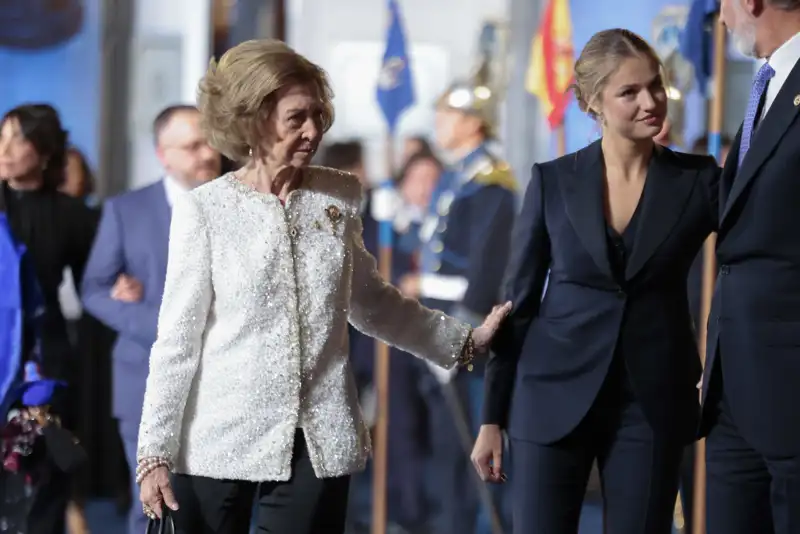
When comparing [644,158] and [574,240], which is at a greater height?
[644,158]

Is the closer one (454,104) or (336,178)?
(336,178)

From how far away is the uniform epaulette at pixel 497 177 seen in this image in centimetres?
446

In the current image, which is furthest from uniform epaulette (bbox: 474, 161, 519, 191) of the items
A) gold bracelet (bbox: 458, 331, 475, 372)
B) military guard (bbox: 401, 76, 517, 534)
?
gold bracelet (bbox: 458, 331, 475, 372)

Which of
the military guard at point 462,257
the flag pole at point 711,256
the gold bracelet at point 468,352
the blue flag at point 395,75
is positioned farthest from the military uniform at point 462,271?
the gold bracelet at point 468,352

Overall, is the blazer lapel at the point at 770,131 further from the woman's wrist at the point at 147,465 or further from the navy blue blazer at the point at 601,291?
the woman's wrist at the point at 147,465

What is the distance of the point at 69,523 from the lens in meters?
4.59

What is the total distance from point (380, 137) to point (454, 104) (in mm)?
315

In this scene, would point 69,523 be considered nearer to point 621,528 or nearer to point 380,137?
point 380,137

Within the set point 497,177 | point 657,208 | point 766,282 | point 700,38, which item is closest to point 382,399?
point 497,177

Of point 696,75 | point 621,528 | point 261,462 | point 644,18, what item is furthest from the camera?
point 644,18

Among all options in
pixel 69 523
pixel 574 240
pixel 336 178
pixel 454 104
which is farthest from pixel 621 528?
pixel 69 523

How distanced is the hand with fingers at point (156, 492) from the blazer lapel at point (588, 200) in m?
0.80

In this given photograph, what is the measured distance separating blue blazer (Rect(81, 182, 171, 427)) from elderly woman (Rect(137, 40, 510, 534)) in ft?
4.45

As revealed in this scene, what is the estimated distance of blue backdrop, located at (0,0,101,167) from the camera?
4.71 metres
